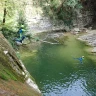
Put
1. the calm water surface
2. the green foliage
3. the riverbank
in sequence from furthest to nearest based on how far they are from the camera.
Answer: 1. the green foliage
2. the riverbank
3. the calm water surface

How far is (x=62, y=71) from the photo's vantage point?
29.2 meters

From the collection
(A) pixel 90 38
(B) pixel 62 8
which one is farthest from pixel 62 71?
(B) pixel 62 8

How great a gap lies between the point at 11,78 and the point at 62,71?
1328cm

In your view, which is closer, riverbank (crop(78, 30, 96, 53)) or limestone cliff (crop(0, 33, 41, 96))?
limestone cliff (crop(0, 33, 41, 96))

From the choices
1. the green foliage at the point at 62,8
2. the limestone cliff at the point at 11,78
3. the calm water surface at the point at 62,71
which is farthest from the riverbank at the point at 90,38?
the limestone cliff at the point at 11,78

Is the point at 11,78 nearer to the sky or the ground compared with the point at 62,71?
nearer to the sky

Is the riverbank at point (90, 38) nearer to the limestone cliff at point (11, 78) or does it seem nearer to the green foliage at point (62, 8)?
the green foliage at point (62, 8)

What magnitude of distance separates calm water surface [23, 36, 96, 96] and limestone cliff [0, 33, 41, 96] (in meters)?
4.64

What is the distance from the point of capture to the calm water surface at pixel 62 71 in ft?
79.0

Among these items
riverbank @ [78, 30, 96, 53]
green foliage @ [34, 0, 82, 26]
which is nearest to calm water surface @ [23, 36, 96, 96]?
riverbank @ [78, 30, 96, 53]

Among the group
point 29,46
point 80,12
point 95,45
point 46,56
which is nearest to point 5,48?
point 46,56

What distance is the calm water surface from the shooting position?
24.1 metres

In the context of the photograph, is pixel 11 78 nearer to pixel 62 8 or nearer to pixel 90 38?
pixel 90 38

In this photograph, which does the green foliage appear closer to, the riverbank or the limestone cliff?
the riverbank
